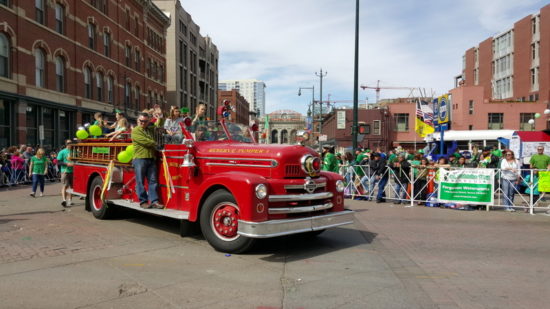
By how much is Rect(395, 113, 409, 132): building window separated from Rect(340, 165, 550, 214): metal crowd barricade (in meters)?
Result: 37.5

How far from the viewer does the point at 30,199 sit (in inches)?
493

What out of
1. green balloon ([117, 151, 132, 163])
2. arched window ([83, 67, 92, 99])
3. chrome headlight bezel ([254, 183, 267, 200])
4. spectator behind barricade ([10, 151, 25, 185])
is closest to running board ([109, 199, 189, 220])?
green balloon ([117, 151, 132, 163])

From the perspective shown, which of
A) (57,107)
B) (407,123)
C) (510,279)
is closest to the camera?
(510,279)

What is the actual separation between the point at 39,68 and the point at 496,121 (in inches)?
1702

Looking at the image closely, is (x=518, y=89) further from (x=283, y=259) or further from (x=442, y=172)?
(x=283, y=259)

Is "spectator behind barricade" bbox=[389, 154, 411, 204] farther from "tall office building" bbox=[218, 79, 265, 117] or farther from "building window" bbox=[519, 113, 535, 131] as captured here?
"tall office building" bbox=[218, 79, 265, 117]

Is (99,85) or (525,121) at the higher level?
(99,85)

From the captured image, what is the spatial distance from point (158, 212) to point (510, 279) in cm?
526

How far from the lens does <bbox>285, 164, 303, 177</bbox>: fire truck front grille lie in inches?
237

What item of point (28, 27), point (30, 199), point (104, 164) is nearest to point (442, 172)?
point (104, 164)

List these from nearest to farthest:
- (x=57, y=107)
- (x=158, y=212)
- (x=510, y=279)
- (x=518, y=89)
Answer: (x=510, y=279), (x=158, y=212), (x=57, y=107), (x=518, y=89)

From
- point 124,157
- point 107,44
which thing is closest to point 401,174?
point 124,157

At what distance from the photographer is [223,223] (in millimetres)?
6020

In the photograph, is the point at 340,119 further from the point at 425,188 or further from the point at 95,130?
the point at 95,130
